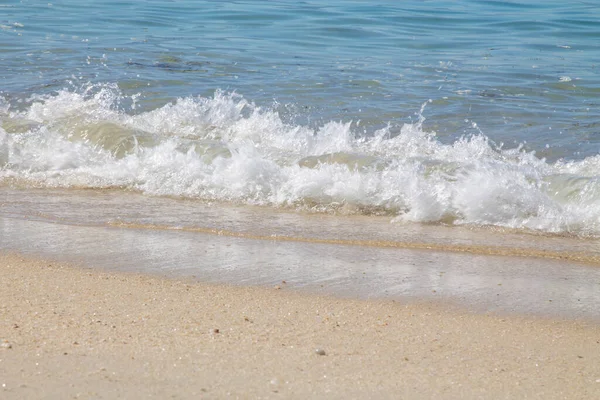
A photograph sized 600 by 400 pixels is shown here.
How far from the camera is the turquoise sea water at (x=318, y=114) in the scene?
698cm

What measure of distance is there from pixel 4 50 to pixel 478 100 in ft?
23.3

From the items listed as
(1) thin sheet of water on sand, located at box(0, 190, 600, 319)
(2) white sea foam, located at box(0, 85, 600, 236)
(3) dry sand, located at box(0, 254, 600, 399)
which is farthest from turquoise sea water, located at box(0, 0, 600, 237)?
(3) dry sand, located at box(0, 254, 600, 399)

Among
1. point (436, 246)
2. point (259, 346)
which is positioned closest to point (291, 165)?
point (436, 246)

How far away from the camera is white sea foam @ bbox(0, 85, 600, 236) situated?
262 inches

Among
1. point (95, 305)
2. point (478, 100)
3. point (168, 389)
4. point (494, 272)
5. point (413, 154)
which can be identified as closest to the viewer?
point (168, 389)

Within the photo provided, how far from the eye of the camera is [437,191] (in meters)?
6.75

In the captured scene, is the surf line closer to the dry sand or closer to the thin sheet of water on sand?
the thin sheet of water on sand

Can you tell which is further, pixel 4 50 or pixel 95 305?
pixel 4 50

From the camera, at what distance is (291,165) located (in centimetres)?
Answer: 766

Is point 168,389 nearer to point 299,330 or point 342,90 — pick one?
point 299,330

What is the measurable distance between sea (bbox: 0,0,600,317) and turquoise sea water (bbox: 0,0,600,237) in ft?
0.09

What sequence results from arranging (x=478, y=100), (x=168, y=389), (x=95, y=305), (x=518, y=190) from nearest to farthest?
1. (x=168, y=389)
2. (x=95, y=305)
3. (x=518, y=190)
4. (x=478, y=100)

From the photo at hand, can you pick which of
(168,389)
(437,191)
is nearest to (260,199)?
(437,191)

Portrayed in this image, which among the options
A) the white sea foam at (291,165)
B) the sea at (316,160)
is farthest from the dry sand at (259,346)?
the white sea foam at (291,165)
